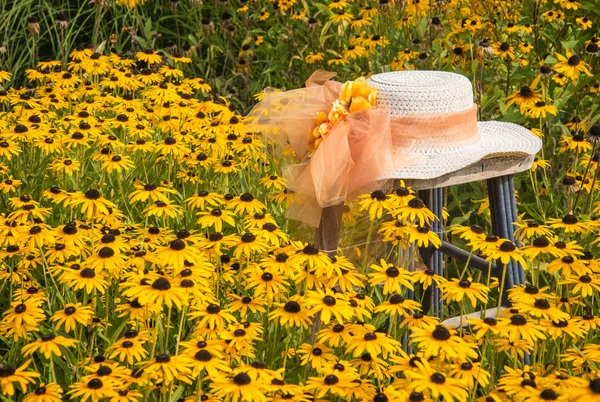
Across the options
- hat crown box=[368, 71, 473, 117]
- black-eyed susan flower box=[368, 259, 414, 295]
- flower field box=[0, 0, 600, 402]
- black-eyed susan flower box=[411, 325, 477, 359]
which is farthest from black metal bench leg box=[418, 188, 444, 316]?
black-eyed susan flower box=[411, 325, 477, 359]

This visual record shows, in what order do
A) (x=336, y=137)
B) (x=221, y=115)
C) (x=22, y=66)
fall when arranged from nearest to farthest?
1. (x=336, y=137)
2. (x=221, y=115)
3. (x=22, y=66)

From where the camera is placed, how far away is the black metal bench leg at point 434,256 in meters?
3.05

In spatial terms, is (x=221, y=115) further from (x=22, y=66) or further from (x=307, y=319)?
(x=22, y=66)

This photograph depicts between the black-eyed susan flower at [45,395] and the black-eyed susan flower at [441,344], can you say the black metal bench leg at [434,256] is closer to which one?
the black-eyed susan flower at [441,344]

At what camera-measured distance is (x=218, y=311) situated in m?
2.26

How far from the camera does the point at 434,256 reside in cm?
337

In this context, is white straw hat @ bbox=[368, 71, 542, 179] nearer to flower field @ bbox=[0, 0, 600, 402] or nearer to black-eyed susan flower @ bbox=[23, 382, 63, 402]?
flower field @ bbox=[0, 0, 600, 402]

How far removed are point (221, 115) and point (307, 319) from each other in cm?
178

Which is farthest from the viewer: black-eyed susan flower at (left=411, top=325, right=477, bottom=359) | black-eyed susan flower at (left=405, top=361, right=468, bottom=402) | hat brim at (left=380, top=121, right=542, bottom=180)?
hat brim at (left=380, top=121, right=542, bottom=180)

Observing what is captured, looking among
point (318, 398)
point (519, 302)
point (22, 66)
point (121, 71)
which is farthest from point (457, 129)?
point (22, 66)

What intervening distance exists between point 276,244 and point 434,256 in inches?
37.5

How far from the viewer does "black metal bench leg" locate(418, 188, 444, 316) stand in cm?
305

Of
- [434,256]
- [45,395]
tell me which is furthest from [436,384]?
[434,256]

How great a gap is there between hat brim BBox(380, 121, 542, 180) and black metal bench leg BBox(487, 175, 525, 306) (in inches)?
4.1
